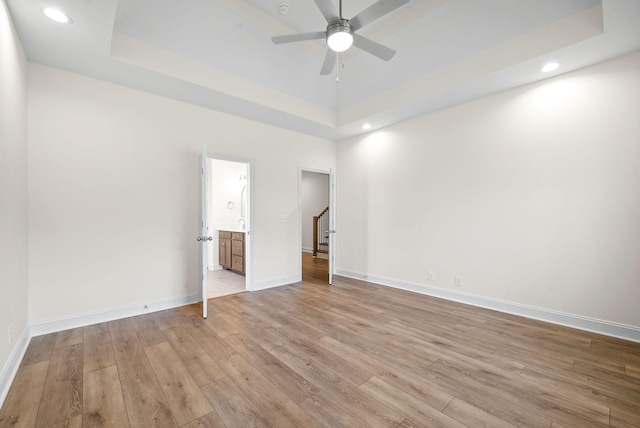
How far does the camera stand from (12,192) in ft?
7.41

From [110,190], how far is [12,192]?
101 centimetres

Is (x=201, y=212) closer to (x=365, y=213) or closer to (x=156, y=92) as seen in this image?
(x=156, y=92)

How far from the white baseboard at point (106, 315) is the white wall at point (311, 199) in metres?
5.66

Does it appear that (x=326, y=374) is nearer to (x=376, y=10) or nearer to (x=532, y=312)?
(x=532, y=312)

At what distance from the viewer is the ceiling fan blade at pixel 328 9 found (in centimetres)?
214

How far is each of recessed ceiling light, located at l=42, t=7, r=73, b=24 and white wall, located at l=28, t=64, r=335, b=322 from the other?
3.24 feet

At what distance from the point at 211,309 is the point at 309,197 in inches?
246

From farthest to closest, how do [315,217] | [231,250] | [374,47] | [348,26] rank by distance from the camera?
1. [315,217]
2. [231,250]
3. [374,47]
4. [348,26]

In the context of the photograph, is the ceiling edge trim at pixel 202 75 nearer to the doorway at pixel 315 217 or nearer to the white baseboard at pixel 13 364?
the white baseboard at pixel 13 364

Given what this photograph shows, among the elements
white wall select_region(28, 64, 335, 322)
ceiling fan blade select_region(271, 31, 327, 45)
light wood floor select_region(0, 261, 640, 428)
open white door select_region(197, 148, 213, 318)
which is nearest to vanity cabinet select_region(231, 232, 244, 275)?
white wall select_region(28, 64, 335, 322)

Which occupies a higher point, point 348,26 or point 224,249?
point 348,26

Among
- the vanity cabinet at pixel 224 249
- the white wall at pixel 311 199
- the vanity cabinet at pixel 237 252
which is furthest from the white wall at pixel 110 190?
the white wall at pixel 311 199

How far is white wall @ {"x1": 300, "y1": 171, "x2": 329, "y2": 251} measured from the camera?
9.09 meters

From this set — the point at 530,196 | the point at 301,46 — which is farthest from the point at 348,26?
the point at 530,196
